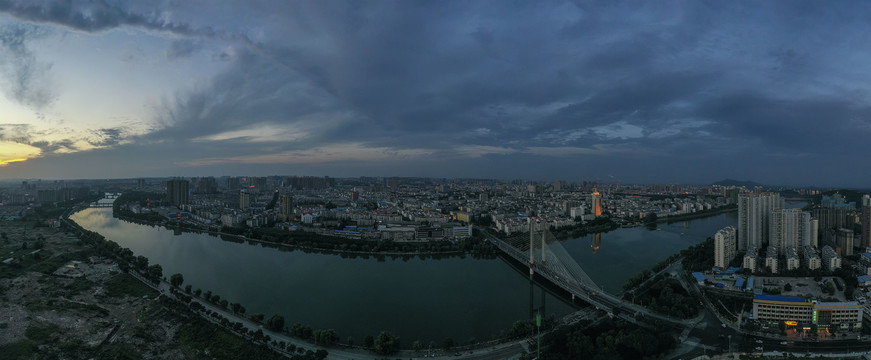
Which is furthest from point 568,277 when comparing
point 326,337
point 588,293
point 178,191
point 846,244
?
point 178,191

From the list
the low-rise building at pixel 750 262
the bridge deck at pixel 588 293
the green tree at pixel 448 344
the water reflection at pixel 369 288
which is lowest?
the water reflection at pixel 369 288

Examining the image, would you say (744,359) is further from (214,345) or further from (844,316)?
(214,345)

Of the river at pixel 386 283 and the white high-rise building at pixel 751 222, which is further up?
the white high-rise building at pixel 751 222

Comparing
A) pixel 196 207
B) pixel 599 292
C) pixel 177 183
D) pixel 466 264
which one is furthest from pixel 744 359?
pixel 177 183

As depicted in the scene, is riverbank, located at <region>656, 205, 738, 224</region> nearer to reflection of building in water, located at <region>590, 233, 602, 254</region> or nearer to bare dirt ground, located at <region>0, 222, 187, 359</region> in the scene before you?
reflection of building in water, located at <region>590, 233, 602, 254</region>

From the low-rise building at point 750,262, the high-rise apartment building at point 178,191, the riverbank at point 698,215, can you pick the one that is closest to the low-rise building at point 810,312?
the low-rise building at point 750,262

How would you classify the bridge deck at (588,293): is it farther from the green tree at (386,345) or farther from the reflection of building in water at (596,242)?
the reflection of building in water at (596,242)

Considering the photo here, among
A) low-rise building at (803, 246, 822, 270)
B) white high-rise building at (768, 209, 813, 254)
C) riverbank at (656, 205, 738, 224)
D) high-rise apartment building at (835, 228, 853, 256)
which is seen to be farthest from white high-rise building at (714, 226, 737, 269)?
riverbank at (656, 205, 738, 224)
